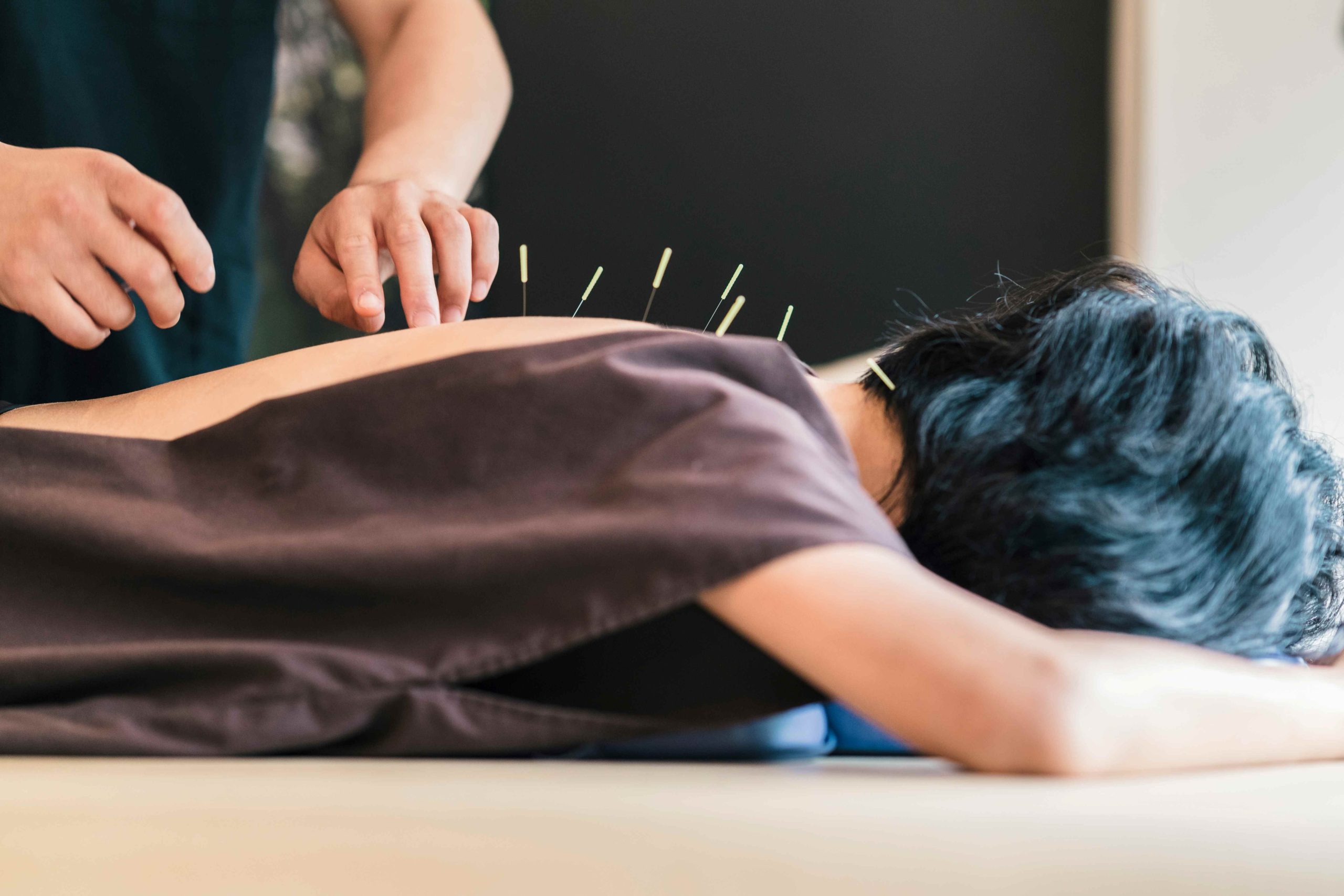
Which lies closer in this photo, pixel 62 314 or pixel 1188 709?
pixel 1188 709

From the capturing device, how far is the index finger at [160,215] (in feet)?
2.24

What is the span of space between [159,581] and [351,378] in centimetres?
18

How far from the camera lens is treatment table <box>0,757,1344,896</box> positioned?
389mm

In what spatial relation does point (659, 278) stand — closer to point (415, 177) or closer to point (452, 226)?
point (452, 226)

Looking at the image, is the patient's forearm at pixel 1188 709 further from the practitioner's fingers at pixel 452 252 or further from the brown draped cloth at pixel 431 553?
the practitioner's fingers at pixel 452 252

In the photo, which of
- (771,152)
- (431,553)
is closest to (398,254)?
(431,553)

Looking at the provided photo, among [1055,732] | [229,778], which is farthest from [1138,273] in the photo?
[229,778]

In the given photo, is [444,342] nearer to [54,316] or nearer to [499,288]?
[54,316]

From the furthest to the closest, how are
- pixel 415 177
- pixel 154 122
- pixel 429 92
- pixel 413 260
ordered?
pixel 154 122
pixel 429 92
pixel 415 177
pixel 413 260

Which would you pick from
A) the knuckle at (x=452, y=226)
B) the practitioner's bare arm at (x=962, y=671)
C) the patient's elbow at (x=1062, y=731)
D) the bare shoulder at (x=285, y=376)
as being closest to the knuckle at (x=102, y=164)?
the bare shoulder at (x=285, y=376)

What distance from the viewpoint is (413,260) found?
853mm

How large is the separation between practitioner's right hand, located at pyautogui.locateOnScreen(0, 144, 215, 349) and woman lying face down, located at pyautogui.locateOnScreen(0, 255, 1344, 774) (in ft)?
0.26

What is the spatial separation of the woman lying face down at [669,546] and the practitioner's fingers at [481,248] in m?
0.25

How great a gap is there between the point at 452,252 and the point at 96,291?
0.30m
